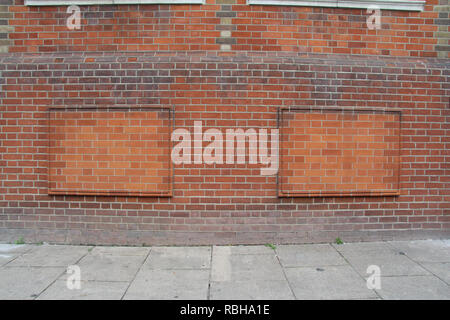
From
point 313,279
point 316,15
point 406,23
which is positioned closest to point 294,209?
point 313,279

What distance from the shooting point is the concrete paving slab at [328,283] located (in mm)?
3424

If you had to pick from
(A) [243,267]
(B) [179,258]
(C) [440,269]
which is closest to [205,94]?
(B) [179,258]

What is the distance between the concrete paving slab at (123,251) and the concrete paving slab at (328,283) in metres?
2.03

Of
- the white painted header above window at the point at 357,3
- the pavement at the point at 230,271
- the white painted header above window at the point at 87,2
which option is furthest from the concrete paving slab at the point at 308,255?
the white painted header above window at the point at 87,2

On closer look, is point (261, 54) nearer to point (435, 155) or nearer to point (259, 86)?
point (259, 86)

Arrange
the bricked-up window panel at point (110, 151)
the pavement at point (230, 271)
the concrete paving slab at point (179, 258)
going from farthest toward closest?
the bricked-up window panel at point (110, 151) → the concrete paving slab at point (179, 258) → the pavement at point (230, 271)

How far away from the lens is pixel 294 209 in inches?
194

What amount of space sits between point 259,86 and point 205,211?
79.8 inches

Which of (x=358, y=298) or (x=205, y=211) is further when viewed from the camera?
(x=205, y=211)

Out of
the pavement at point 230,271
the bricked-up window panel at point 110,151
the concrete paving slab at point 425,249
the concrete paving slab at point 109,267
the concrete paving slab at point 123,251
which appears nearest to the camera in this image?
the pavement at point 230,271

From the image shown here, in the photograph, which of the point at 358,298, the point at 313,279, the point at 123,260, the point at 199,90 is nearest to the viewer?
the point at 358,298

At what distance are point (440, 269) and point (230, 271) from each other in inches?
103

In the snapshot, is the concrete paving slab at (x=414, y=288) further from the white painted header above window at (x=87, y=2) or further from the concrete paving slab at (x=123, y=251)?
the white painted header above window at (x=87, y=2)

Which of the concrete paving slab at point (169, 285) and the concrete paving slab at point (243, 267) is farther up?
the concrete paving slab at point (243, 267)
